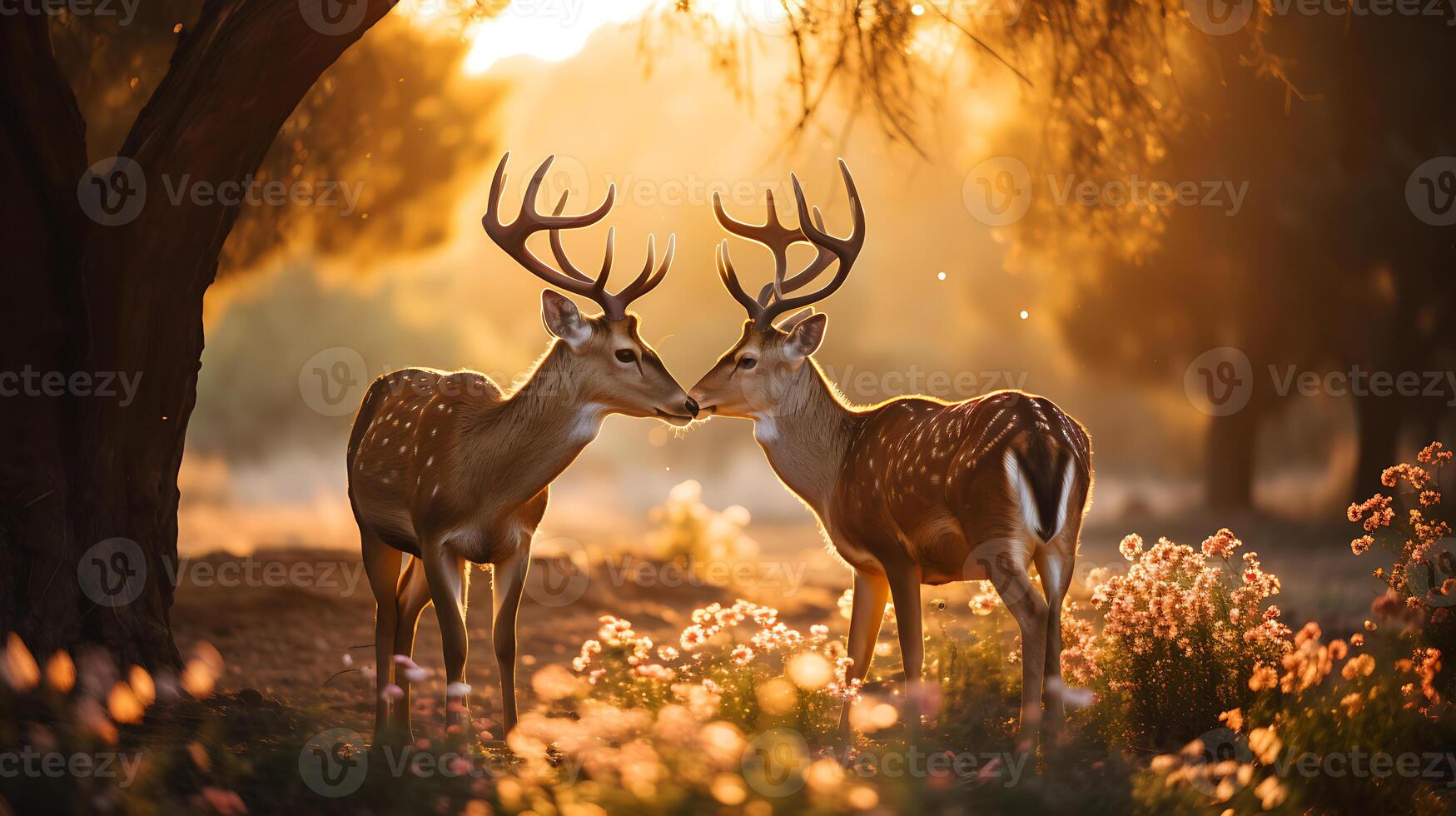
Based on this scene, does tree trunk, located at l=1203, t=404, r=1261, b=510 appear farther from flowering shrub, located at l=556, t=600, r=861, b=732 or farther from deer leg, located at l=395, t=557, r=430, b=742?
deer leg, located at l=395, t=557, r=430, b=742

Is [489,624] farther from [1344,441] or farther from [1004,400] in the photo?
[1344,441]

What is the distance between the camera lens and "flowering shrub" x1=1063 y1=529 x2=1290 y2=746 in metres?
7.19

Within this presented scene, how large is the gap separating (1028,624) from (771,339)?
2331 millimetres

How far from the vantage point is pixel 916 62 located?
9.09 m

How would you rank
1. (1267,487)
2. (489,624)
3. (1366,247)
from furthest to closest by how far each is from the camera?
1. (1267,487)
2. (1366,247)
3. (489,624)

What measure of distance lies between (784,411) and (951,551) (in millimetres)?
1439

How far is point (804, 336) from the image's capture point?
7.90 metres

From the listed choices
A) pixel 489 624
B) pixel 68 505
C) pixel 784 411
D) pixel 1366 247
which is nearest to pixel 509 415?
pixel 784 411

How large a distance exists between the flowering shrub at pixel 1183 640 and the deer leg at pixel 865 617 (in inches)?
49.6

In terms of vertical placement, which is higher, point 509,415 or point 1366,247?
point 1366,247
